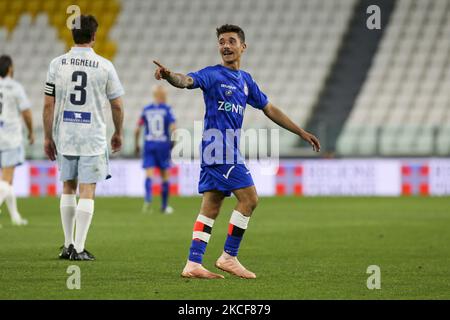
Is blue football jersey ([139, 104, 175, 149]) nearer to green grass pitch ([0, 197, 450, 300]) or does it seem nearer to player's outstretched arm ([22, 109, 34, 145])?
green grass pitch ([0, 197, 450, 300])

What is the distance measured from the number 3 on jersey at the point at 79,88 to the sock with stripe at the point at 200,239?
1.79 m

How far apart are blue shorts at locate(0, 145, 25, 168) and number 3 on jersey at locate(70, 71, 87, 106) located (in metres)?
4.75

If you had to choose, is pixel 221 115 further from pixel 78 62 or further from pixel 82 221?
pixel 82 221

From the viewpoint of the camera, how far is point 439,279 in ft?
25.1

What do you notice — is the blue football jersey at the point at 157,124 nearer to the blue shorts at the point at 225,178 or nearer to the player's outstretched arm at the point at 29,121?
the player's outstretched arm at the point at 29,121

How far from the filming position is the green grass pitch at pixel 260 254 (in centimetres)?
689

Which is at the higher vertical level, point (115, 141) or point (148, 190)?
point (115, 141)

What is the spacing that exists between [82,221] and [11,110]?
4963 millimetres

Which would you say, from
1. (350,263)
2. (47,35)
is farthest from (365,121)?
(350,263)

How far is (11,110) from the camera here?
13477mm

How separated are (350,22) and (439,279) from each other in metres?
20.0

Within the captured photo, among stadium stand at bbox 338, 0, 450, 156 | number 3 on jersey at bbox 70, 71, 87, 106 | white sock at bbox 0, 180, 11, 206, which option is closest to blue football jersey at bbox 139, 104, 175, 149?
white sock at bbox 0, 180, 11, 206

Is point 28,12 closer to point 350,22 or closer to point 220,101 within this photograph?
point 350,22

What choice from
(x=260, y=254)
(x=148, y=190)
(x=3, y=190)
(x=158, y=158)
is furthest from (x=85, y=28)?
(x=158, y=158)
